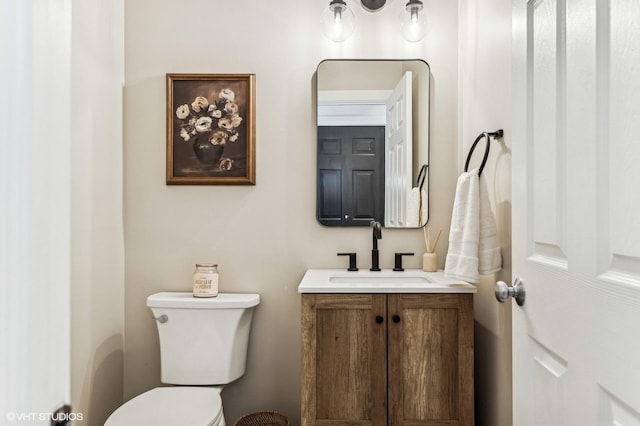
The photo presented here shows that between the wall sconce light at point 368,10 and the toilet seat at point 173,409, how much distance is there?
5.40 ft

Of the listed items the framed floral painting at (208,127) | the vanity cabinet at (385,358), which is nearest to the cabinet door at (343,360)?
the vanity cabinet at (385,358)

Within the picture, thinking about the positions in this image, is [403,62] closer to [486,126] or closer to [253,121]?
[486,126]

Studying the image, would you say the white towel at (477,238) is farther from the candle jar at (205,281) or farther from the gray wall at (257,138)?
the candle jar at (205,281)

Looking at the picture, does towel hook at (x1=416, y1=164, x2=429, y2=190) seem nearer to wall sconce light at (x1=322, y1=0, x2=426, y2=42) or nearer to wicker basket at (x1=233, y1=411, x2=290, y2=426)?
wall sconce light at (x1=322, y1=0, x2=426, y2=42)

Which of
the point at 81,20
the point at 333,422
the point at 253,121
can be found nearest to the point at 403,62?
the point at 253,121

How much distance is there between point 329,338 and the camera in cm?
160

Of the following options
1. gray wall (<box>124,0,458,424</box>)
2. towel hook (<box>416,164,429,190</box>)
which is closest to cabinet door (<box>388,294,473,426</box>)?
gray wall (<box>124,0,458,424</box>)

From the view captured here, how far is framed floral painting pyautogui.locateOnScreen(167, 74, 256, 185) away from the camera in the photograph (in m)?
2.03

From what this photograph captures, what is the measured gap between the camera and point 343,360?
1597 millimetres

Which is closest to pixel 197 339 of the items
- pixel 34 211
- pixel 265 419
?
pixel 265 419

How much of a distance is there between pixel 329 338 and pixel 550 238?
36.6 inches

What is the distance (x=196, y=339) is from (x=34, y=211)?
1538mm

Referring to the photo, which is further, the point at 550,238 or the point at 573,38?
the point at 550,238

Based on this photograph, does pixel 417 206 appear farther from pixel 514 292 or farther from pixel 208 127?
pixel 208 127
